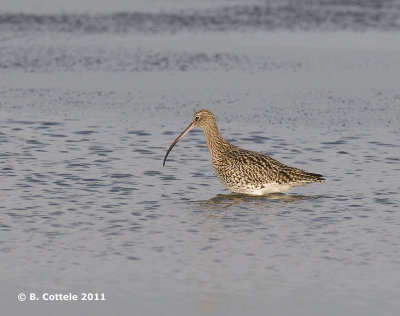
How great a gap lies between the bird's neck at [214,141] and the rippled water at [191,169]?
466 mm

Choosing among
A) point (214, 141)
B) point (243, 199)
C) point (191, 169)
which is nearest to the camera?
point (243, 199)

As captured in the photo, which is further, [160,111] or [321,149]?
[160,111]

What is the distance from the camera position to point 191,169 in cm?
1430

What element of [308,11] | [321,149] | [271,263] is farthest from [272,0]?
[271,263]

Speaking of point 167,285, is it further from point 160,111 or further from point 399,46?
point 399,46

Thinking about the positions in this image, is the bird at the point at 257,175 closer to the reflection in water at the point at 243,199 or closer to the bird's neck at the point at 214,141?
the reflection in water at the point at 243,199

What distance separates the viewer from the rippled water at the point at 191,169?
29.9ft

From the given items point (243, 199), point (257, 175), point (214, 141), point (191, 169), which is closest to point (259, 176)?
point (257, 175)

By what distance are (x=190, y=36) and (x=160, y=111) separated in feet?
20.2

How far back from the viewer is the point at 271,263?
386 inches

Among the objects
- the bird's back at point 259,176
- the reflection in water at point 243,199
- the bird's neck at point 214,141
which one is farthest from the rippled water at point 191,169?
the bird's neck at point 214,141

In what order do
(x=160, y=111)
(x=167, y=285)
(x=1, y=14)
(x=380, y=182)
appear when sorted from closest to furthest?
(x=167, y=285) → (x=380, y=182) → (x=160, y=111) → (x=1, y=14)

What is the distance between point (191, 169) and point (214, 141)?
818 mm

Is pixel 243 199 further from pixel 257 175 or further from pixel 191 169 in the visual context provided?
pixel 191 169
